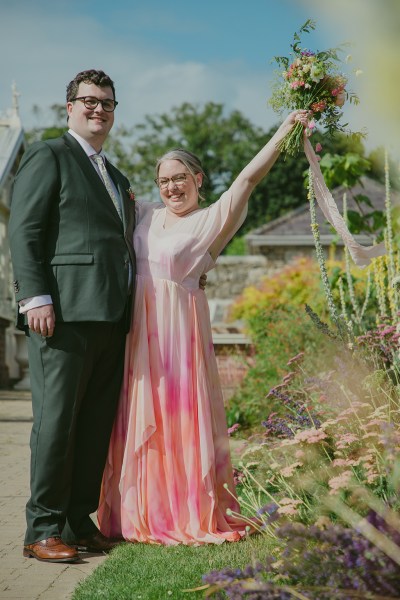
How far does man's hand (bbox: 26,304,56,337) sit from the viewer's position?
380cm

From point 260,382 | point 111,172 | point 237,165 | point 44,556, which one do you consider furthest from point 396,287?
point 237,165

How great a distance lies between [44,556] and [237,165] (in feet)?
164

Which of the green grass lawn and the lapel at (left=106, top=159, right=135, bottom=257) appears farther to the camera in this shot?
the lapel at (left=106, top=159, right=135, bottom=257)

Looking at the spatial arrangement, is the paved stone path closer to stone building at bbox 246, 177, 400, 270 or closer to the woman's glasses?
the woman's glasses

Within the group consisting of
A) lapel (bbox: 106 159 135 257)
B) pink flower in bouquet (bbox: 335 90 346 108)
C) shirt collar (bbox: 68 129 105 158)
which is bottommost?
lapel (bbox: 106 159 135 257)

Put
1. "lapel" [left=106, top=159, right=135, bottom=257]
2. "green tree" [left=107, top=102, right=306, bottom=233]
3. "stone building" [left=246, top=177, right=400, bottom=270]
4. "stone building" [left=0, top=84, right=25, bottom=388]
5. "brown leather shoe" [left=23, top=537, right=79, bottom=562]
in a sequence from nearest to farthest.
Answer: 1. "brown leather shoe" [left=23, top=537, right=79, bottom=562]
2. "lapel" [left=106, top=159, right=135, bottom=257]
3. "stone building" [left=0, top=84, right=25, bottom=388]
4. "stone building" [left=246, top=177, right=400, bottom=270]
5. "green tree" [left=107, top=102, right=306, bottom=233]

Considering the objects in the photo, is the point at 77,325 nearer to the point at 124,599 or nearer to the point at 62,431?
the point at 62,431

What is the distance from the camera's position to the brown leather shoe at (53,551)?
148 inches

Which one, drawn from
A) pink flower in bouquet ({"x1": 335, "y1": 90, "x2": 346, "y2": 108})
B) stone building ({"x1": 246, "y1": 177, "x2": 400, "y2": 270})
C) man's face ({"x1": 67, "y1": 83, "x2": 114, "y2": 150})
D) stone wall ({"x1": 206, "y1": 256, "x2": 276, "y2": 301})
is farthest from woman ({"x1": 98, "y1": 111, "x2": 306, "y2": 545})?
stone wall ({"x1": 206, "y1": 256, "x2": 276, "y2": 301})

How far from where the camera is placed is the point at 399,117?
1054mm

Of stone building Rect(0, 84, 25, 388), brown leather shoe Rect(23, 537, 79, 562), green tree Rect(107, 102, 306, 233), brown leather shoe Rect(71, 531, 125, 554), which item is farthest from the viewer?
green tree Rect(107, 102, 306, 233)

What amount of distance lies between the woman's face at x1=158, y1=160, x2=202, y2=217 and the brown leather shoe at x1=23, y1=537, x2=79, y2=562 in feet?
5.84

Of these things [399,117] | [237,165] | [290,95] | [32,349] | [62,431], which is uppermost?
[237,165]

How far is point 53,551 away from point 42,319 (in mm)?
1079
